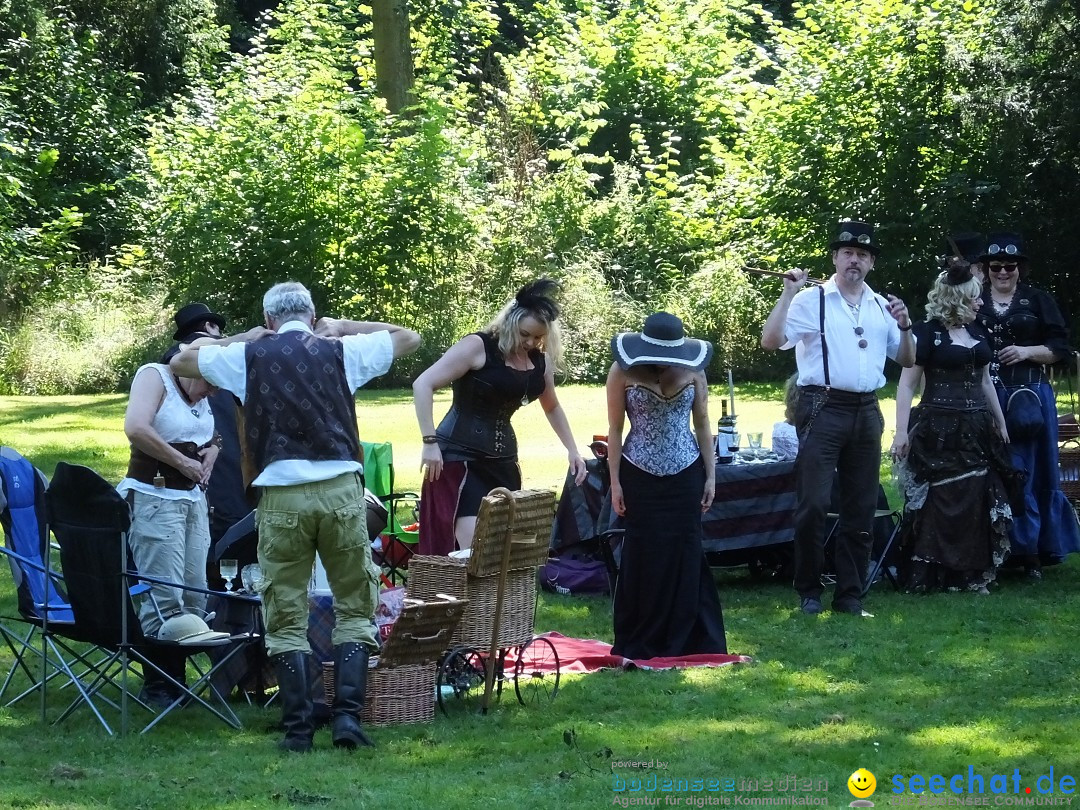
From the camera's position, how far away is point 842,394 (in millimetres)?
8039

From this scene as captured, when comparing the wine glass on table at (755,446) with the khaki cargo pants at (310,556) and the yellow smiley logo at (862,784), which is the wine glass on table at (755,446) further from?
the yellow smiley logo at (862,784)

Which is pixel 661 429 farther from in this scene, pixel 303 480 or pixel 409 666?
pixel 303 480

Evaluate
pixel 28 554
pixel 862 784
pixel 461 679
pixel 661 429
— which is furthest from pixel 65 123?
pixel 862 784

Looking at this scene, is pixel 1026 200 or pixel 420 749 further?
pixel 1026 200

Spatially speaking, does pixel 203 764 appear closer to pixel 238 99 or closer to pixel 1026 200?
pixel 1026 200

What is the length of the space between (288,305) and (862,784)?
8.47 feet

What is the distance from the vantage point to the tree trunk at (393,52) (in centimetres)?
2312

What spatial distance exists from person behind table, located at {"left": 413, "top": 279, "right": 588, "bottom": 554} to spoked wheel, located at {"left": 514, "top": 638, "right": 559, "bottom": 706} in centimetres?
64

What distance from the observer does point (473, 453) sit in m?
7.38

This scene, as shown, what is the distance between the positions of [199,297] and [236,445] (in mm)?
14727

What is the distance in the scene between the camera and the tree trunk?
23.1m

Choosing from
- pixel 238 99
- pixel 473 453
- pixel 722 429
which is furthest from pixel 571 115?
pixel 473 453

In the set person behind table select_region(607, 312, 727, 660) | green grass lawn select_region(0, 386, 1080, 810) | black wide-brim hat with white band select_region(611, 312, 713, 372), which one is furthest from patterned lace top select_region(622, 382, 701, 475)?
green grass lawn select_region(0, 386, 1080, 810)

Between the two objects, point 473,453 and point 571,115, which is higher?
point 571,115
